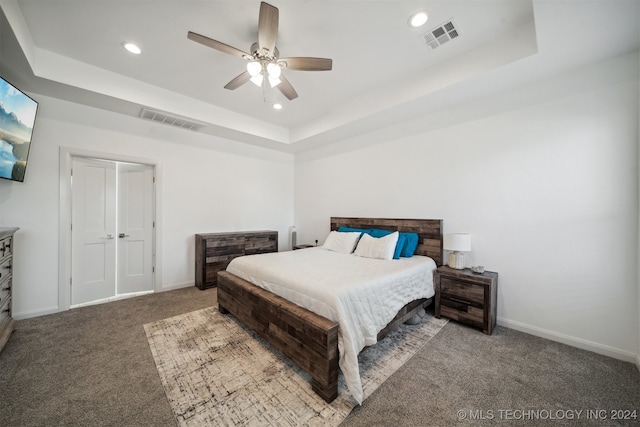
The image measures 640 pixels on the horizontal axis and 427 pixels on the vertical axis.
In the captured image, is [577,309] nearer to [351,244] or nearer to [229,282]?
[351,244]

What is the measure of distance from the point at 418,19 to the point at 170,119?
3.45m

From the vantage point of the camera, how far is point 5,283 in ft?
7.63

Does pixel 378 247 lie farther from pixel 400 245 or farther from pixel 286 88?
pixel 286 88

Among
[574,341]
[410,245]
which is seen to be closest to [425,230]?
[410,245]

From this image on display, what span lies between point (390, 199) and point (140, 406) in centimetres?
360

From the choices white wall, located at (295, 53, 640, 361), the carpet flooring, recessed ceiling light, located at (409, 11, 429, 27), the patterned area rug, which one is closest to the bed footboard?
the patterned area rug

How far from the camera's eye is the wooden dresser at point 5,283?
7.13ft

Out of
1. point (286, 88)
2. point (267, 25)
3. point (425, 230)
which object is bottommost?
point (425, 230)

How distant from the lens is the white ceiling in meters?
1.92

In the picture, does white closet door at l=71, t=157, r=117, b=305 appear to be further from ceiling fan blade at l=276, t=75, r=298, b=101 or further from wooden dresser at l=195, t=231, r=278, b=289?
ceiling fan blade at l=276, t=75, r=298, b=101

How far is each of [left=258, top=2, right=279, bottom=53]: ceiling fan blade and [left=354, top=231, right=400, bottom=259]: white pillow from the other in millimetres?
2525

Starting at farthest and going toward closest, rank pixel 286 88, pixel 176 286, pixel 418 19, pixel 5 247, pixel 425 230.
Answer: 1. pixel 176 286
2. pixel 425 230
3. pixel 286 88
4. pixel 5 247
5. pixel 418 19

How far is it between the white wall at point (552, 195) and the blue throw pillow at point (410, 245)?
1.21 ft

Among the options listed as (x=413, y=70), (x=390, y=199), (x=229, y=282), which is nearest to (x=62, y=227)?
(x=229, y=282)
